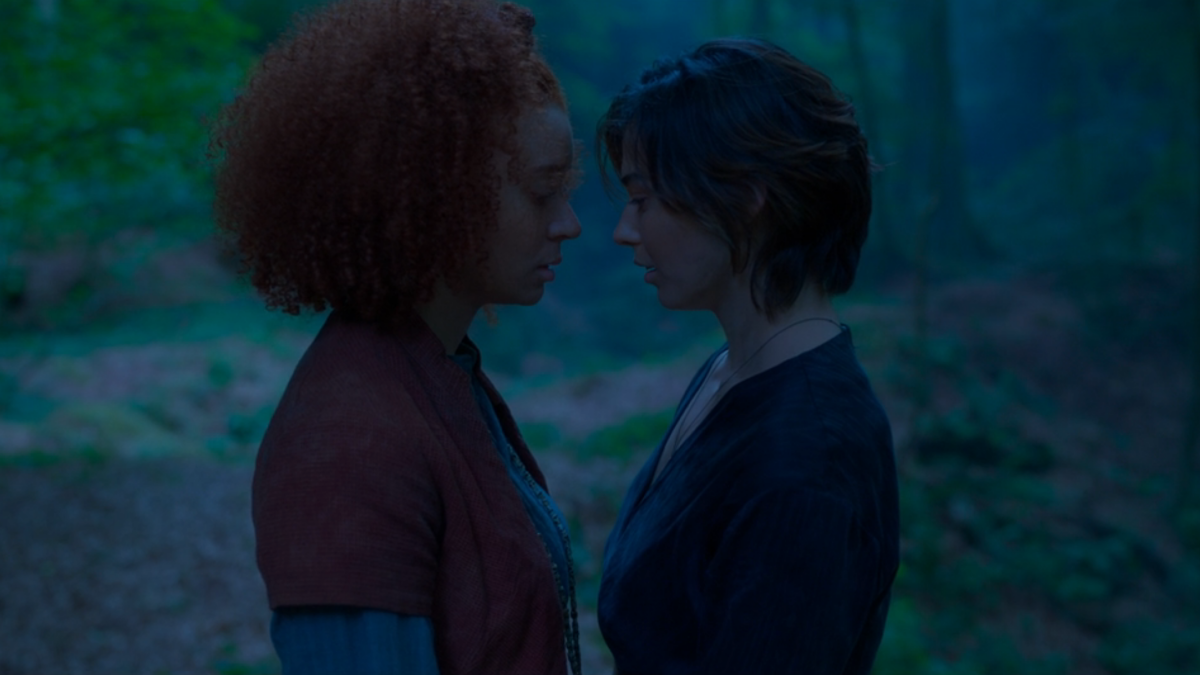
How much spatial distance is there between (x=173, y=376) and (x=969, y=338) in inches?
411

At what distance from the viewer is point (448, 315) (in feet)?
5.25

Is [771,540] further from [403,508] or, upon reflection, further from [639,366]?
[639,366]

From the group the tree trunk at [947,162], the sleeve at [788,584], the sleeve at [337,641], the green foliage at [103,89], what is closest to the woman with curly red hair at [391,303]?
the sleeve at [337,641]

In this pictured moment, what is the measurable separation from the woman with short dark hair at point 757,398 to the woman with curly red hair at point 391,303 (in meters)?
0.19

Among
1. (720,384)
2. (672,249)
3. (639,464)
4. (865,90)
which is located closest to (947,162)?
(865,90)

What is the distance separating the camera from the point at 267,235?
1.43m

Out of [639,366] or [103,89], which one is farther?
[639,366]

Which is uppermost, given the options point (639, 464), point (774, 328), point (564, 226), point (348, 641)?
point (564, 226)

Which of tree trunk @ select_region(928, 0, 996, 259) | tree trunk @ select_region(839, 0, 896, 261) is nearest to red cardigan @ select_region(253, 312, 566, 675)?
tree trunk @ select_region(928, 0, 996, 259)

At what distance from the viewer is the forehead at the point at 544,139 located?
4.95 feet

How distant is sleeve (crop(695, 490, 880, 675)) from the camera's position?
1379 millimetres

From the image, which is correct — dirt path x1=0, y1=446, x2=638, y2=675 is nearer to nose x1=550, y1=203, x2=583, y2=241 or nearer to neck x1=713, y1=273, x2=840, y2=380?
neck x1=713, y1=273, x2=840, y2=380

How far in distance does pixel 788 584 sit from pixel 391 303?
745 millimetres

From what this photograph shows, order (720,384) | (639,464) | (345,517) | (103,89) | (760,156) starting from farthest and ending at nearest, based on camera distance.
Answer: (639,464)
(103,89)
(720,384)
(760,156)
(345,517)
